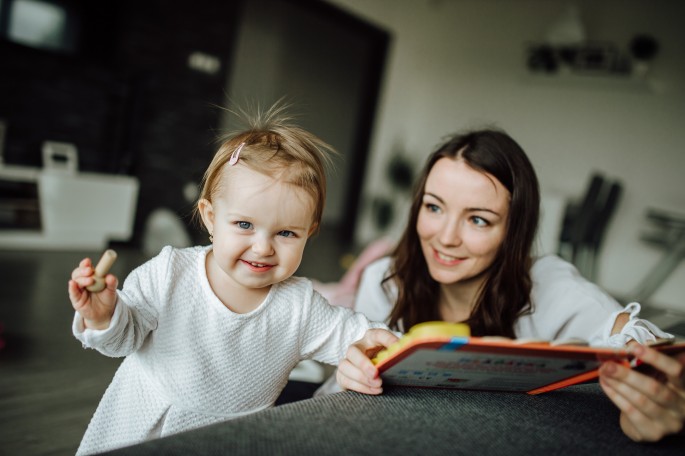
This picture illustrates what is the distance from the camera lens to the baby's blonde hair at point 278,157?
926mm

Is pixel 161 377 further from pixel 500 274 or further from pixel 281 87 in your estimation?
pixel 281 87

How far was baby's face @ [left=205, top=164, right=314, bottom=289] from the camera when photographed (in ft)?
2.93

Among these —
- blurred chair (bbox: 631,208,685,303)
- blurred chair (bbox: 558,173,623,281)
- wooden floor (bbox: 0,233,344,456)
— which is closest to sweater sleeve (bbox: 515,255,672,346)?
wooden floor (bbox: 0,233,344,456)

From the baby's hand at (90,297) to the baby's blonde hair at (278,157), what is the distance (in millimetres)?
255

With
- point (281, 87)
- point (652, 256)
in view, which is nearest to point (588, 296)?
point (652, 256)

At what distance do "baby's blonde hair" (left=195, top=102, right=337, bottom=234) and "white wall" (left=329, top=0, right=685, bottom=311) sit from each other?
14.4 ft

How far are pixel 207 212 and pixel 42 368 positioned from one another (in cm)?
156

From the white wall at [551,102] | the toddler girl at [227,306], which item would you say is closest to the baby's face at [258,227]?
the toddler girl at [227,306]

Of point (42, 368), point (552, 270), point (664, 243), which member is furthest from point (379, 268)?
point (664, 243)

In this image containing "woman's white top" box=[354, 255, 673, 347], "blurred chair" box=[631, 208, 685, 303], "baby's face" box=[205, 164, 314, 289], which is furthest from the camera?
"blurred chair" box=[631, 208, 685, 303]

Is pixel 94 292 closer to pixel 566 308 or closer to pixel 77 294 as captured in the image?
pixel 77 294

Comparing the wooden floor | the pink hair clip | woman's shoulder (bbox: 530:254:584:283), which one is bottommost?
the wooden floor

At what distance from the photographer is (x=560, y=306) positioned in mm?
1320

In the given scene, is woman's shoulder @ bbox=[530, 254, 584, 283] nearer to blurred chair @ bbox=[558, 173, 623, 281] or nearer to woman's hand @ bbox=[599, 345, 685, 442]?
woman's hand @ bbox=[599, 345, 685, 442]
